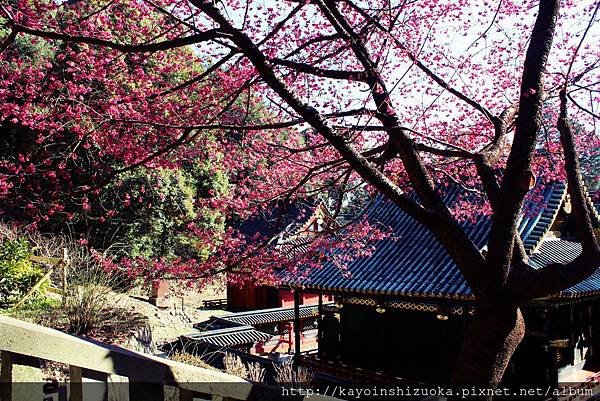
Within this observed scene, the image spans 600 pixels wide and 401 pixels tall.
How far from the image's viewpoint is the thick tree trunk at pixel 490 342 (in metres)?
3.42

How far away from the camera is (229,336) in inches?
594

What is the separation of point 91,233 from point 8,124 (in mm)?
4901

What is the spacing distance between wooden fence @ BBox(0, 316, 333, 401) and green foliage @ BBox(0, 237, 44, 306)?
367 inches

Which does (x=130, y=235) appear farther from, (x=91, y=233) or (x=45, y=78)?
(x=45, y=78)

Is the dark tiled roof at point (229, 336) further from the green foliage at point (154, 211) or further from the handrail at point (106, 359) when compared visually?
the handrail at point (106, 359)

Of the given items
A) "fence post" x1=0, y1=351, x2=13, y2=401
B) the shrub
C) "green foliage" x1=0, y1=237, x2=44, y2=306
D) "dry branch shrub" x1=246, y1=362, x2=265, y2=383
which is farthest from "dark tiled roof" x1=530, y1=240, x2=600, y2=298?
"green foliage" x1=0, y1=237, x2=44, y2=306

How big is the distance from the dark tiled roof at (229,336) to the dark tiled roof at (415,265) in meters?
4.99

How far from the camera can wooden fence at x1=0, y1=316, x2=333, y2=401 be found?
4.67 ft

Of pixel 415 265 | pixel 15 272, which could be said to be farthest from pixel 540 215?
pixel 15 272

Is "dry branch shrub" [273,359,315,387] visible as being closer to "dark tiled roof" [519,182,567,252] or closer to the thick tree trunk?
"dark tiled roof" [519,182,567,252]

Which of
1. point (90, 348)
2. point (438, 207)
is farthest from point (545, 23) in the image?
point (90, 348)

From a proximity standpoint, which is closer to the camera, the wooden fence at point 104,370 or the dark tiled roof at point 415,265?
the wooden fence at point 104,370

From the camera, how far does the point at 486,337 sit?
3.45 metres

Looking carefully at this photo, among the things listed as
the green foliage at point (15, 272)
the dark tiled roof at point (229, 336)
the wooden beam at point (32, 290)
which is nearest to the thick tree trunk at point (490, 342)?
the wooden beam at point (32, 290)
